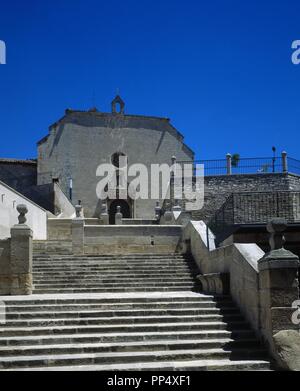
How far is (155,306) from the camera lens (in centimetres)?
798

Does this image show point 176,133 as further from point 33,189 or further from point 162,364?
point 162,364

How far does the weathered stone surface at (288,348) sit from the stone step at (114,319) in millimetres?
1322

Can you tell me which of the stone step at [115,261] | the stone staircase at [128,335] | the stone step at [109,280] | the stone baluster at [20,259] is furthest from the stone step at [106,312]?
the stone step at [115,261]

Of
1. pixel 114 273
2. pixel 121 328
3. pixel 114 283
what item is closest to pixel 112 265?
pixel 114 273

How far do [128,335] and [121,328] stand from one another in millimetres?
303

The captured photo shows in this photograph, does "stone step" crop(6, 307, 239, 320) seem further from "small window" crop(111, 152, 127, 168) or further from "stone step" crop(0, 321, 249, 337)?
"small window" crop(111, 152, 127, 168)

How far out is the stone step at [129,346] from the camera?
258 inches

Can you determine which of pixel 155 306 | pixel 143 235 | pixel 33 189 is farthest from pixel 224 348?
pixel 33 189

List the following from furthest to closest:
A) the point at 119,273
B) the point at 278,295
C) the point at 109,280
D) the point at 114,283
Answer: the point at 119,273 < the point at 109,280 < the point at 114,283 < the point at 278,295

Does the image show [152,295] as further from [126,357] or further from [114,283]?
[126,357]

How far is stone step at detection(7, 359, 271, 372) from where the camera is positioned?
6.09 m

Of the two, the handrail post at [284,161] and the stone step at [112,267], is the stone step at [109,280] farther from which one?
the handrail post at [284,161]

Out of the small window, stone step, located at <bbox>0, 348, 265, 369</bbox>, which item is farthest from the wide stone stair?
the small window

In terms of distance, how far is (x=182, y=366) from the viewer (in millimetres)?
6152
